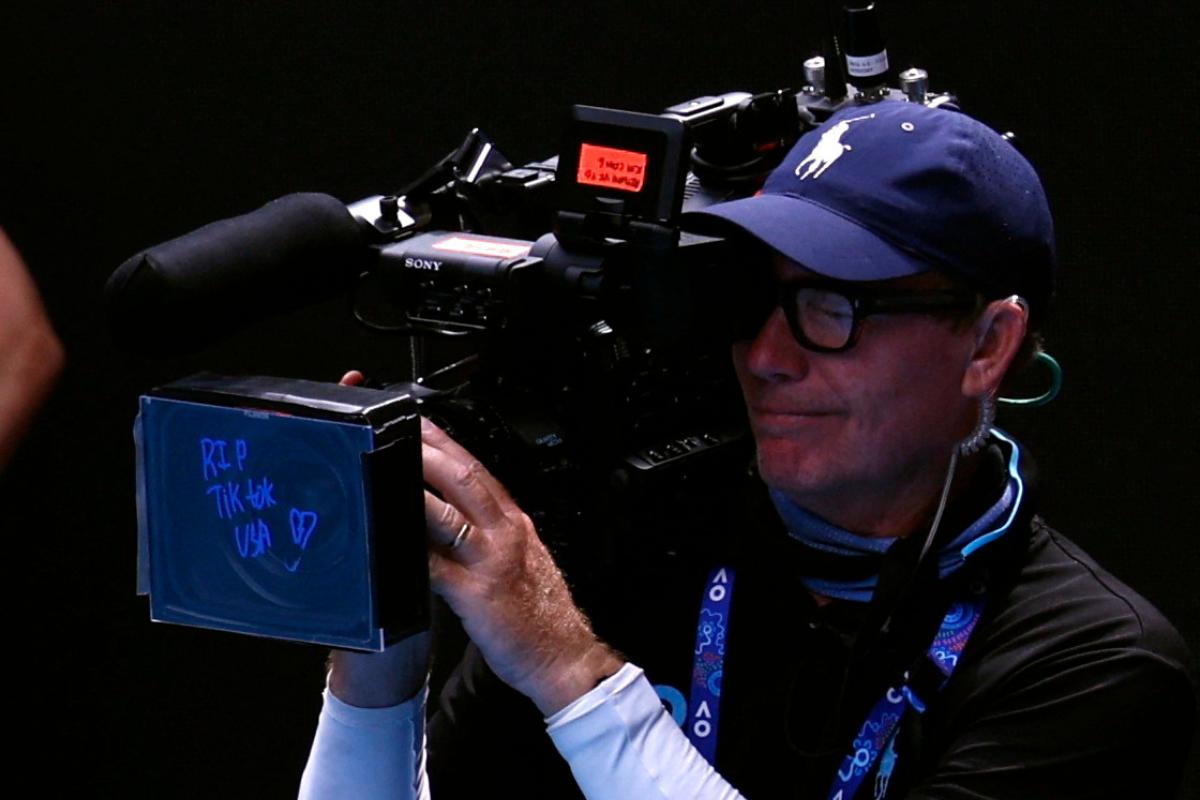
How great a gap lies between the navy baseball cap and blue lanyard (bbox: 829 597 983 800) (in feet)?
0.83

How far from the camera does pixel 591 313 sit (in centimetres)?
138

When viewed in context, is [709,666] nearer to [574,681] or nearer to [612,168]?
[574,681]

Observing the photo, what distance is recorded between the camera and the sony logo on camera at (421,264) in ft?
4.64

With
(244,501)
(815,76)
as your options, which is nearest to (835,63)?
(815,76)

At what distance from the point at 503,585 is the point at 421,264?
24 cm

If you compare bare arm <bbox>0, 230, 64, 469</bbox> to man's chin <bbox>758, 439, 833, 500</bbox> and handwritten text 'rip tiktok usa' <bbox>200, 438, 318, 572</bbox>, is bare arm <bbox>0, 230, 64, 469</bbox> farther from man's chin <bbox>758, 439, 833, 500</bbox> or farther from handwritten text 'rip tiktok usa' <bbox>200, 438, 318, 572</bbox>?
man's chin <bbox>758, 439, 833, 500</bbox>

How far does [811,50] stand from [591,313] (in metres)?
0.96

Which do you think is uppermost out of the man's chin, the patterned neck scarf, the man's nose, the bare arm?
the man's nose

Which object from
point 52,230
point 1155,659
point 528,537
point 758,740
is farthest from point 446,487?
point 52,230

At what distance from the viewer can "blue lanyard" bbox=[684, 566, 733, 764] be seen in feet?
5.06

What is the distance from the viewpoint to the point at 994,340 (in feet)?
4.74

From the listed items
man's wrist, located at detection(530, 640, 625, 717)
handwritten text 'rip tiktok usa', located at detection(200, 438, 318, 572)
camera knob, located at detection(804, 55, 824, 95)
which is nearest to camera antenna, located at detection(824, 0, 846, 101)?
camera knob, located at detection(804, 55, 824, 95)

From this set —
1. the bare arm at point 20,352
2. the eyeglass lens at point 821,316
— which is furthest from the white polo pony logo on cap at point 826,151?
the bare arm at point 20,352

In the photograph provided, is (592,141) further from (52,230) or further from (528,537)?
(52,230)
